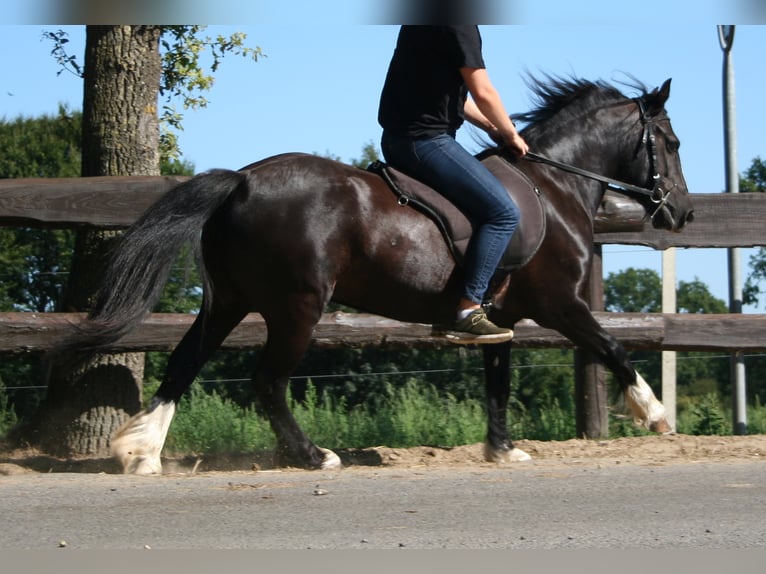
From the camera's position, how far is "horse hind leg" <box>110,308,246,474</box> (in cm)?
675

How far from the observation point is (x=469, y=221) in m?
6.85

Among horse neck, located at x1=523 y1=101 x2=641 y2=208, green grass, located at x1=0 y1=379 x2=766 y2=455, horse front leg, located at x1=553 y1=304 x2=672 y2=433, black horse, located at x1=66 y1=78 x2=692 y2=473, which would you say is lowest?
green grass, located at x1=0 y1=379 x2=766 y2=455

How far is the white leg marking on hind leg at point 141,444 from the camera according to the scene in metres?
6.74

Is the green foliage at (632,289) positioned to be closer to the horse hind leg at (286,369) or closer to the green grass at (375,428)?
the green grass at (375,428)

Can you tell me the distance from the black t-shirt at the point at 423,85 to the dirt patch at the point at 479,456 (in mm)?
2259

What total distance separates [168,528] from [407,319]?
258cm

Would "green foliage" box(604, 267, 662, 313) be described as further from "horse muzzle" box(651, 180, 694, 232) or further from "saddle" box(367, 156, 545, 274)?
"saddle" box(367, 156, 545, 274)

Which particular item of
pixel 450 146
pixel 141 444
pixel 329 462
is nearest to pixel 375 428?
pixel 329 462

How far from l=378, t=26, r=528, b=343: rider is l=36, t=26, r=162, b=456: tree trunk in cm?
231

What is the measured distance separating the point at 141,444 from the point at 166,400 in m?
0.32

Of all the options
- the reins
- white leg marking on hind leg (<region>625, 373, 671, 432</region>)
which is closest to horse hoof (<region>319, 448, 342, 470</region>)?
white leg marking on hind leg (<region>625, 373, 671, 432</region>)

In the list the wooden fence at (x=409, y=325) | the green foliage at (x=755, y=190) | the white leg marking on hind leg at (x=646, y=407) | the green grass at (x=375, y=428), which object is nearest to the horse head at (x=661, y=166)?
the wooden fence at (x=409, y=325)

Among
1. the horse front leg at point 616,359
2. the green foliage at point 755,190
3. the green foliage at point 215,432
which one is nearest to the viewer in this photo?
the horse front leg at point 616,359

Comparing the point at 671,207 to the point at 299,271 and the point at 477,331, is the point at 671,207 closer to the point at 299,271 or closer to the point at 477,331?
the point at 477,331
